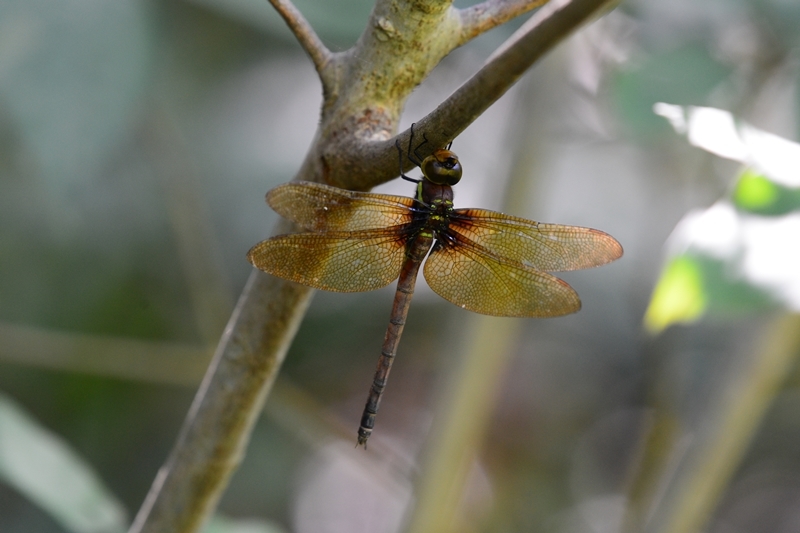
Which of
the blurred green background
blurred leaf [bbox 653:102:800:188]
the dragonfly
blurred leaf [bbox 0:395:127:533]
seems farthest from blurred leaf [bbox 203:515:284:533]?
blurred leaf [bbox 653:102:800:188]

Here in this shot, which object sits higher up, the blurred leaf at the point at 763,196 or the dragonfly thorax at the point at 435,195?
the dragonfly thorax at the point at 435,195

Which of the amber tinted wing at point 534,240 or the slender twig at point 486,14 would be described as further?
the amber tinted wing at point 534,240

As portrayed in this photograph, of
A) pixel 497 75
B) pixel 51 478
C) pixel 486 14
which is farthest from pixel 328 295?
pixel 497 75

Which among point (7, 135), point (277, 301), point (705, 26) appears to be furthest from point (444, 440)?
point (7, 135)

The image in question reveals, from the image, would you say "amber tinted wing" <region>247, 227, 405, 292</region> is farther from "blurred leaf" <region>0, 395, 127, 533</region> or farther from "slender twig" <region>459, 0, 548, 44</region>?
"blurred leaf" <region>0, 395, 127, 533</region>

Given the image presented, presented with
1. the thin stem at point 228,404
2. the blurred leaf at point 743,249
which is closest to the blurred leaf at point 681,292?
the blurred leaf at point 743,249

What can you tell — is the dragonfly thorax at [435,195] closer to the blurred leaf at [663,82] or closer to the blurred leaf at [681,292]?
the blurred leaf at [663,82]

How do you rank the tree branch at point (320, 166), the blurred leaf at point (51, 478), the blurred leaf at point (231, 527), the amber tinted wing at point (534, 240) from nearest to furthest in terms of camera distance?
the tree branch at point (320, 166) → the amber tinted wing at point (534, 240) → the blurred leaf at point (51, 478) → the blurred leaf at point (231, 527)

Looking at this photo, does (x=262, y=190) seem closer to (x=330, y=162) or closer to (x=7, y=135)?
(x=7, y=135)
